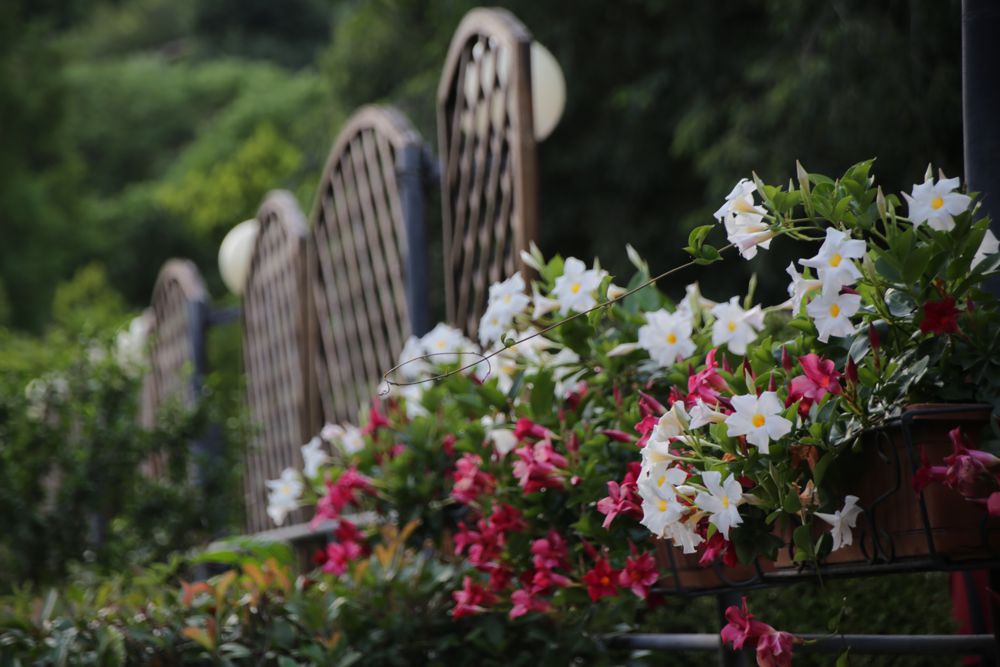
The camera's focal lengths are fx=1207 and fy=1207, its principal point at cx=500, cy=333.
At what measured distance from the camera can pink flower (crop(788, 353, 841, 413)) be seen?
126 centimetres

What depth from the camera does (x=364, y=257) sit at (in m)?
4.64

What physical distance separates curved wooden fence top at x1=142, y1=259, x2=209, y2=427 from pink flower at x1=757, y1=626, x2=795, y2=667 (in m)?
4.71

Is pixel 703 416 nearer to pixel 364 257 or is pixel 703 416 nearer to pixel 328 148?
pixel 364 257

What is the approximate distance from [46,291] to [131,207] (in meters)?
3.60

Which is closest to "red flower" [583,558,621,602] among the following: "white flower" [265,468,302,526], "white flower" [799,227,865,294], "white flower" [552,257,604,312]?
"white flower" [552,257,604,312]

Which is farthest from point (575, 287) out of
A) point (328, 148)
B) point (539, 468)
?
point (328, 148)

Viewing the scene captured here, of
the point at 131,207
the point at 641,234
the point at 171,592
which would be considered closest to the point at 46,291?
the point at 131,207

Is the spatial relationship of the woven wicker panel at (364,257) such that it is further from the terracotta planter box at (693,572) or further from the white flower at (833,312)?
the white flower at (833,312)

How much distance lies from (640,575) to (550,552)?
22cm

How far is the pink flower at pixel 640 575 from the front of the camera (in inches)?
66.3

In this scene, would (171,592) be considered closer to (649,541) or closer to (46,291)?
(649,541)

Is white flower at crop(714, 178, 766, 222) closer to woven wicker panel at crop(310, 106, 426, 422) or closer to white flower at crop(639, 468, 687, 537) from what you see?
white flower at crop(639, 468, 687, 537)

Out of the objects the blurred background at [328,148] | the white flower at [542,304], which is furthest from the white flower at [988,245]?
the blurred background at [328,148]

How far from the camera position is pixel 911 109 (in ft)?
21.6
